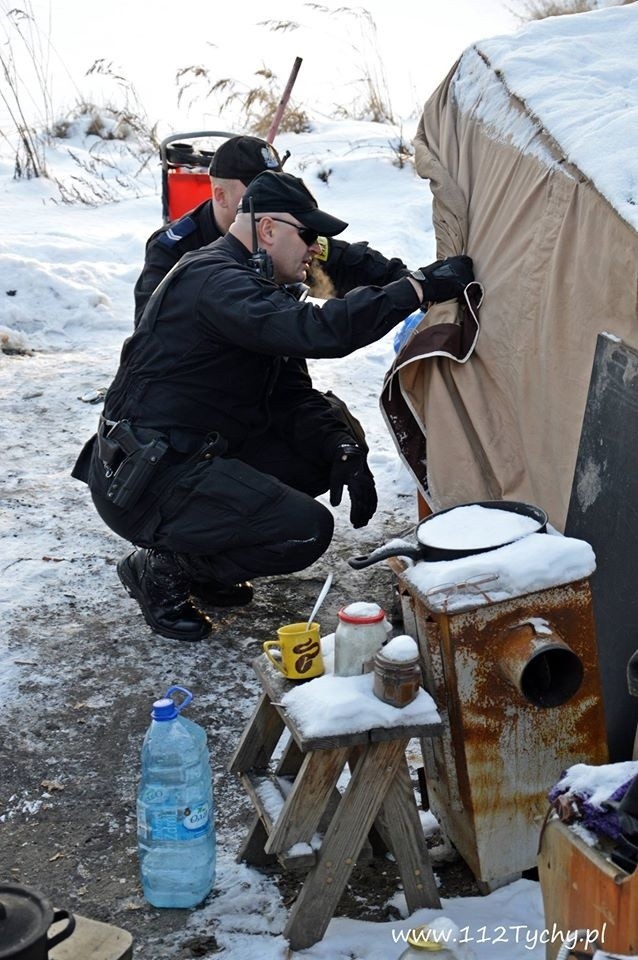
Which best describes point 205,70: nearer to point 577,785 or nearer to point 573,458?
point 573,458

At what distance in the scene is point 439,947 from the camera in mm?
2086

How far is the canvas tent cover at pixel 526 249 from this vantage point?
308 cm

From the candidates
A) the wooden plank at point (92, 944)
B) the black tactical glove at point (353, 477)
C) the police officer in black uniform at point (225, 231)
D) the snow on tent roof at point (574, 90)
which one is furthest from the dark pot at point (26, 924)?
the police officer in black uniform at point (225, 231)

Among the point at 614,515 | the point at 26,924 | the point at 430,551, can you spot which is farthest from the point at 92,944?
the point at 614,515

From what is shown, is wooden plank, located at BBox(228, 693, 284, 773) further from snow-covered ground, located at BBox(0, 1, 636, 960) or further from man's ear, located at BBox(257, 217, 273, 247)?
man's ear, located at BBox(257, 217, 273, 247)

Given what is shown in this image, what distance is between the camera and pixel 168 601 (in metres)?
4.00

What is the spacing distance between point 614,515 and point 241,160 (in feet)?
8.19

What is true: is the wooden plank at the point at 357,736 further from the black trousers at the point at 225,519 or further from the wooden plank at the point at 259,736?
the black trousers at the point at 225,519

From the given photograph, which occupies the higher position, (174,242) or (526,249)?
(526,249)

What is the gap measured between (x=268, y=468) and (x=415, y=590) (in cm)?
177

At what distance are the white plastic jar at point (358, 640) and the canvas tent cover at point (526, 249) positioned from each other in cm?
89

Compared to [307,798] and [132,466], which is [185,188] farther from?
[307,798]

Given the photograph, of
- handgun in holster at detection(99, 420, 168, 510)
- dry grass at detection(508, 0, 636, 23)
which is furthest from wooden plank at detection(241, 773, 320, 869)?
dry grass at detection(508, 0, 636, 23)

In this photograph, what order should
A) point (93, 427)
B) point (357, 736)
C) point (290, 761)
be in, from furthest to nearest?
point (93, 427)
point (290, 761)
point (357, 736)
